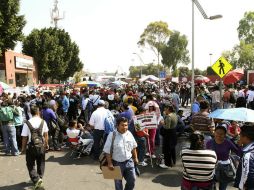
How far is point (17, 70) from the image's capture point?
136ft

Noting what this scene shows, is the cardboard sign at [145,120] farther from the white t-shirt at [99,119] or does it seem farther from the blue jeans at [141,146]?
the white t-shirt at [99,119]

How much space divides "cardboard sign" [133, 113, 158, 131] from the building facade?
103 feet

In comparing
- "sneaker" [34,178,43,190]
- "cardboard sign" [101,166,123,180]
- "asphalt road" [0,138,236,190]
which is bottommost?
"asphalt road" [0,138,236,190]

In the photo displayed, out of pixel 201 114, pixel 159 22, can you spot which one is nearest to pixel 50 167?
pixel 201 114

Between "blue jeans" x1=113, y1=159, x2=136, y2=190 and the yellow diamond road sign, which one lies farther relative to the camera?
the yellow diamond road sign

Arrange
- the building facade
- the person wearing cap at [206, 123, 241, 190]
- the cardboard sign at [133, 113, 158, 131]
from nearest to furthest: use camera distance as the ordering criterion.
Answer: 1. the person wearing cap at [206, 123, 241, 190]
2. the cardboard sign at [133, 113, 158, 131]
3. the building facade

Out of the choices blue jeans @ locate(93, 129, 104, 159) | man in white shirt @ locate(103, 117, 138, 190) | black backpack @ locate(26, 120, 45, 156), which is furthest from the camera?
blue jeans @ locate(93, 129, 104, 159)

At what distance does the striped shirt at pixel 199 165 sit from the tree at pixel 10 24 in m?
25.5

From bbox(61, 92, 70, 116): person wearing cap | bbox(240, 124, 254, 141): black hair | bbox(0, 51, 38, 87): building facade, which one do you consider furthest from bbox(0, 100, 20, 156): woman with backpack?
bbox(0, 51, 38, 87): building facade

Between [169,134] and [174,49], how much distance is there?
6368cm

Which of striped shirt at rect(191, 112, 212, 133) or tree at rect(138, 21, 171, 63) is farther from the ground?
tree at rect(138, 21, 171, 63)

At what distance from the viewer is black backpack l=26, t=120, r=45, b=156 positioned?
7.12m

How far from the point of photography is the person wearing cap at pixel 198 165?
462 cm

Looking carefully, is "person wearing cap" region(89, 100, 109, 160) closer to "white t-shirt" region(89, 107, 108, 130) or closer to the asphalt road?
"white t-shirt" region(89, 107, 108, 130)
